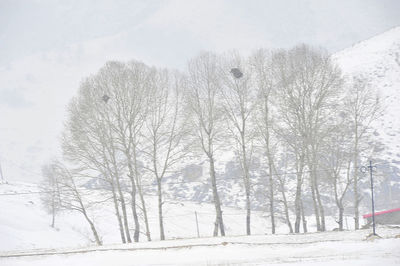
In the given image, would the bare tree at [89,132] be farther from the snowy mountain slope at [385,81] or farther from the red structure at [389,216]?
the snowy mountain slope at [385,81]

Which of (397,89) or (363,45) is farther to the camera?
(363,45)

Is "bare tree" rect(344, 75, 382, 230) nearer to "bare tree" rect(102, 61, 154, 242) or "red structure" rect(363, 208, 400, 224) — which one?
"red structure" rect(363, 208, 400, 224)

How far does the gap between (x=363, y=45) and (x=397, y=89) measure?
65619 millimetres

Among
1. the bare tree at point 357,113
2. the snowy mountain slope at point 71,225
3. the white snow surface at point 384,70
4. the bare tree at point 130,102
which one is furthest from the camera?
the white snow surface at point 384,70

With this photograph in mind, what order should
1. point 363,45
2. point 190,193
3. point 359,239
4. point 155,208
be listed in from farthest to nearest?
1. point 363,45
2. point 190,193
3. point 155,208
4. point 359,239

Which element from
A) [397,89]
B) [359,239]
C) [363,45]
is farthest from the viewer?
[363,45]

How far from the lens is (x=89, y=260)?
15742mm

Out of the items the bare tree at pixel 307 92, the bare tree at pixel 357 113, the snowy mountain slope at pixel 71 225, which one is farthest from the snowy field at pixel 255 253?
the snowy mountain slope at pixel 71 225

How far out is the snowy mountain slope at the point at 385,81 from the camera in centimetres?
8412

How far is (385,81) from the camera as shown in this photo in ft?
435

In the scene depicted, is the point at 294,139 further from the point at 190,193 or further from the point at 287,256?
the point at 190,193

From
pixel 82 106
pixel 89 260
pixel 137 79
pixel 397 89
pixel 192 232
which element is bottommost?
pixel 192 232

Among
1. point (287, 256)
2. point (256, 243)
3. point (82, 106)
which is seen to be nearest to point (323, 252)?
point (287, 256)

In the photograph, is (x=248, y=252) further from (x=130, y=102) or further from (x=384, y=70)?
(x=384, y=70)
